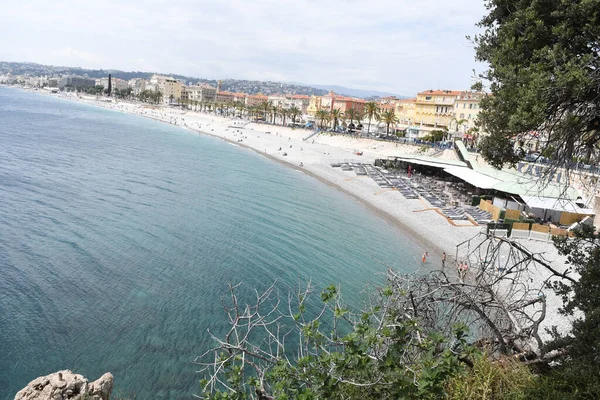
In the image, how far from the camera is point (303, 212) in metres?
35.5

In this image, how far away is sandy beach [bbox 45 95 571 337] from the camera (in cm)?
2584

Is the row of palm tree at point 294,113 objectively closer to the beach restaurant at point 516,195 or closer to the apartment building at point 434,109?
the apartment building at point 434,109

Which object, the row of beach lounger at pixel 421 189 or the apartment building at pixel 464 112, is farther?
the apartment building at pixel 464 112

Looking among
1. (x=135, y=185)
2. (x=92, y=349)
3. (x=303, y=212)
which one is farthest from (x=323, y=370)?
(x=135, y=185)

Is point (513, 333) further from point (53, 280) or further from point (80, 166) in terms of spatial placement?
point (80, 166)

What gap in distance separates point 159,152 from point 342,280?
5175 centimetres

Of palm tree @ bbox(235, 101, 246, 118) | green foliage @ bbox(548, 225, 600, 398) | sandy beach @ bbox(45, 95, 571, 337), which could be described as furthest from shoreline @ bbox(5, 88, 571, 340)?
palm tree @ bbox(235, 101, 246, 118)

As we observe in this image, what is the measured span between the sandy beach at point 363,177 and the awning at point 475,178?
171 inches

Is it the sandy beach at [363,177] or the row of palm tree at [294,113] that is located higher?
the row of palm tree at [294,113]

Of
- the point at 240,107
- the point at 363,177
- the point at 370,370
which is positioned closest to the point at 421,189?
the point at 363,177

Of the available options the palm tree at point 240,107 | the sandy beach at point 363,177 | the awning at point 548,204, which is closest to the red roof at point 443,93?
the sandy beach at point 363,177

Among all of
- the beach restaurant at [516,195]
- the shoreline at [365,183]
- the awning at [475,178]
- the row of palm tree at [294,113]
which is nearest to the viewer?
the shoreline at [365,183]

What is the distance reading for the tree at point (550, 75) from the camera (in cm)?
651

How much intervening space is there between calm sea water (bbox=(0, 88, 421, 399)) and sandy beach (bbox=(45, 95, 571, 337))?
75.4 inches
